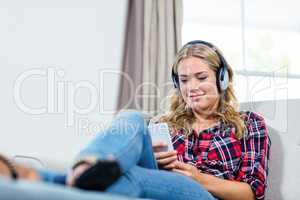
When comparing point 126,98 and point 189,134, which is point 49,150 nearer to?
point 126,98

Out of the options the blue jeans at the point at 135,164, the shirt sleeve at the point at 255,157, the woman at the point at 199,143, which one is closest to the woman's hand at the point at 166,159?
the woman at the point at 199,143

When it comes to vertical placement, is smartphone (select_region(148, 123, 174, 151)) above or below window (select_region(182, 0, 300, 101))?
below

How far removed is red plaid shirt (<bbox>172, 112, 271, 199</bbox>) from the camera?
55.3 inches

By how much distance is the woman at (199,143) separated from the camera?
98 centimetres

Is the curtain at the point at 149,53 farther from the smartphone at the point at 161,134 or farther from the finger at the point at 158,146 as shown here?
the finger at the point at 158,146

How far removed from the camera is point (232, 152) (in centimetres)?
147

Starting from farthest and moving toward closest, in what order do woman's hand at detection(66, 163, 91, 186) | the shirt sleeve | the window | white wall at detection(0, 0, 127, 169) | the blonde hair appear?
the window → white wall at detection(0, 0, 127, 169) → the blonde hair → the shirt sleeve → woman's hand at detection(66, 163, 91, 186)

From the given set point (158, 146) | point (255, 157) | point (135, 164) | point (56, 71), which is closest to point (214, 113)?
point (255, 157)

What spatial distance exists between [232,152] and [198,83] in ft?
0.94

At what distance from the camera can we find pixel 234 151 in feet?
4.83

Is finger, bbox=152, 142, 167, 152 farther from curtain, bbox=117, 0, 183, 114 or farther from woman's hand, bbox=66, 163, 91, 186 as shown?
curtain, bbox=117, 0, 183, 114

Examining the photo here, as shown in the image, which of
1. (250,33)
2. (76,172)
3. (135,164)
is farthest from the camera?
(250,33)

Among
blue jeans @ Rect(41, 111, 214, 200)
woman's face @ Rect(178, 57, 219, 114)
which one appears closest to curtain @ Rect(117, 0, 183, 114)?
woman's face @ Rect(178, 57, 219, 114)

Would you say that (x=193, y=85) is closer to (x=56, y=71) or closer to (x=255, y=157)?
(x=255, y=157)
